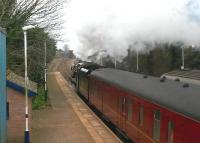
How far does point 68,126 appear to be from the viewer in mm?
21703

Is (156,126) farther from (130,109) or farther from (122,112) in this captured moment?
(122,112)

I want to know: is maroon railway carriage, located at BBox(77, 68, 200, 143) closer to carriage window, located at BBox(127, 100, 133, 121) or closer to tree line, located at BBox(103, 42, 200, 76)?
carriage window, located at BBox(127, 100, 133, 121)

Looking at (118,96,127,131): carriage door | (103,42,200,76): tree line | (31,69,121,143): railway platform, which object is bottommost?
(31,69,121,143): railway platform

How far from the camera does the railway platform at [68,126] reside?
720 inches

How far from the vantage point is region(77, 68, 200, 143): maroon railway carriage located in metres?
9.84

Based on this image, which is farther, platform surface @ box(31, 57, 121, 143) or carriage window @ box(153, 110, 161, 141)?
platform surface @ box(31, 57, 121, 143)

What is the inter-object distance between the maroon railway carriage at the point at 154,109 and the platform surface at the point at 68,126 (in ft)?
3.07

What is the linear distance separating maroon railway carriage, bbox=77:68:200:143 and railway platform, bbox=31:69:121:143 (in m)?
0.94

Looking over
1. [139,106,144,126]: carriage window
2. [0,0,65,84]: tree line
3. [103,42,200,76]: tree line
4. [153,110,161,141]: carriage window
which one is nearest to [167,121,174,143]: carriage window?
[153,110,161,141]: carriage window

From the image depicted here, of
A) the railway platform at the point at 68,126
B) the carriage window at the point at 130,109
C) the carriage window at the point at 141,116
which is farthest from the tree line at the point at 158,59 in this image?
the carriage window at the point at 141,116

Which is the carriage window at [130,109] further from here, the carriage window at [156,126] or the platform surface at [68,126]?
the carriage window at [156,126]

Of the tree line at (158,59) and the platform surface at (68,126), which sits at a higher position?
the tree line at (158,59)

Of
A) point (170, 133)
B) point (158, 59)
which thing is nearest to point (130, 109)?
point (170, 133)

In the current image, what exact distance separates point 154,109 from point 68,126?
9907mm
